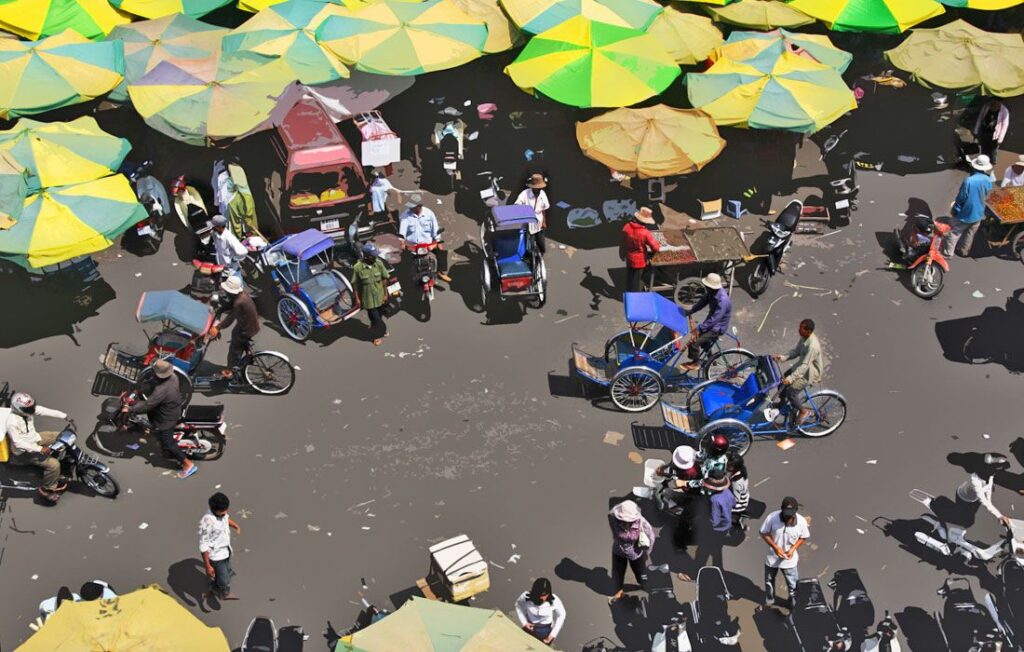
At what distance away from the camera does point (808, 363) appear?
39.4ft

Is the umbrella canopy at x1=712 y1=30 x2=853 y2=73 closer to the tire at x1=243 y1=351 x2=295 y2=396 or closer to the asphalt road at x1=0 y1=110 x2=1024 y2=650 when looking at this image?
the asphalt road at x1=0 y1=110 x2=1024 y2=650

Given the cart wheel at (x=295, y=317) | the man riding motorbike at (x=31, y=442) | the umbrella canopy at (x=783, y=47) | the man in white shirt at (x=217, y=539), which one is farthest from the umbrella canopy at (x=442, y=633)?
the umbrella canopy at (x=783, y=47)

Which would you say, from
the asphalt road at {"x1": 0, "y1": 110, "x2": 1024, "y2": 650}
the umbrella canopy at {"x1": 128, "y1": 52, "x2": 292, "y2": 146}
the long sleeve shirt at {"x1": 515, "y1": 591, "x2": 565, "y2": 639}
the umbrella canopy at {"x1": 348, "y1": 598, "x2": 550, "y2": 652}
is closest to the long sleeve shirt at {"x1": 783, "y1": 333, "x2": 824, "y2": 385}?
the asphalt road at {"x1": 0, "y1": 110, "x2": 1024, "y2": 650}

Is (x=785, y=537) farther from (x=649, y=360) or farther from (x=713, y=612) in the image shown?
(x=649, y=360)

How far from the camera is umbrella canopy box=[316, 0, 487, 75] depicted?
17031mm

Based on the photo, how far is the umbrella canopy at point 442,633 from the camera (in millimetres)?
8250

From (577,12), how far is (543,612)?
12.4 metres

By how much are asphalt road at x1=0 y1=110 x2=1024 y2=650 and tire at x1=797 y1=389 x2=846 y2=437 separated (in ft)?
0.57

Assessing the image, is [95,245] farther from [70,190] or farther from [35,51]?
[35,51]

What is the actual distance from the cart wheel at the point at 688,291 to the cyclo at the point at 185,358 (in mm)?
6262

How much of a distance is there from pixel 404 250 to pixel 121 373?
5090mm

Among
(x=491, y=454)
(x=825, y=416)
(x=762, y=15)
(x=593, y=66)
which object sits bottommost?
(x=491, y=454)

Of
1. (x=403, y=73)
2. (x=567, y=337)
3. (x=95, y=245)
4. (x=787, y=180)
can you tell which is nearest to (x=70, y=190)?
(x=95, y=245)

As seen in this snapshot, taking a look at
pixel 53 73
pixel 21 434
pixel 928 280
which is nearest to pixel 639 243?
pixel 928 280
